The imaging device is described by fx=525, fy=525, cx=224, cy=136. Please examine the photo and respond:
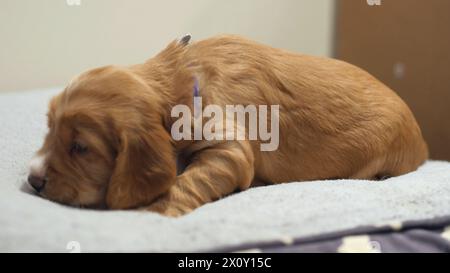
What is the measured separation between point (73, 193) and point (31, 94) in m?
1.13

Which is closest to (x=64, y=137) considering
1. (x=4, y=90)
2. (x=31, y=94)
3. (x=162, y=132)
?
(x=162, y=132)

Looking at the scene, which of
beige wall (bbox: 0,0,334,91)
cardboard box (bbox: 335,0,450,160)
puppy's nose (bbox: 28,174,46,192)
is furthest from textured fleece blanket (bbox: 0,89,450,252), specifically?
cardboard box (bbox: 335,0,450,160)

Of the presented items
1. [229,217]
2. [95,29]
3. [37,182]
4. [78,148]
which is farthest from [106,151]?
[95,29]

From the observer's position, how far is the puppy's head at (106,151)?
4.57 ft

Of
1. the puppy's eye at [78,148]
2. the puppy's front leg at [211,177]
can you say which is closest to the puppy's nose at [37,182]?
the puppy's eye at [78,148]

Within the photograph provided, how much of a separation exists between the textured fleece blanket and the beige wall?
1017 mm

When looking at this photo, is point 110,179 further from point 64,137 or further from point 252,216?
point 252,216

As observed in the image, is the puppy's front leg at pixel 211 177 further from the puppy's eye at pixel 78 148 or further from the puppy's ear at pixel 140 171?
the puppy's eye at pixel 78 148

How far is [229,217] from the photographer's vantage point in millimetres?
1249

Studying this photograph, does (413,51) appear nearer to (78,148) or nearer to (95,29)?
(95,29)

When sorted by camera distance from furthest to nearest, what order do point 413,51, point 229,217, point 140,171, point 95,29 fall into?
point 413,51, point 95,29, point 140,171, point 229,217

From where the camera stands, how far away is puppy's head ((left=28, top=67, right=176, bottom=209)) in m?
1.39

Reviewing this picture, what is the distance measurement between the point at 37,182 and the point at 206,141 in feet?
1.57

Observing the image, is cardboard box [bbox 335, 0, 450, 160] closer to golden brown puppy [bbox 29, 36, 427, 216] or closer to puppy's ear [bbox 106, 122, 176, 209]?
golden brown puppy [bbox 29, 36, 427, 216]
